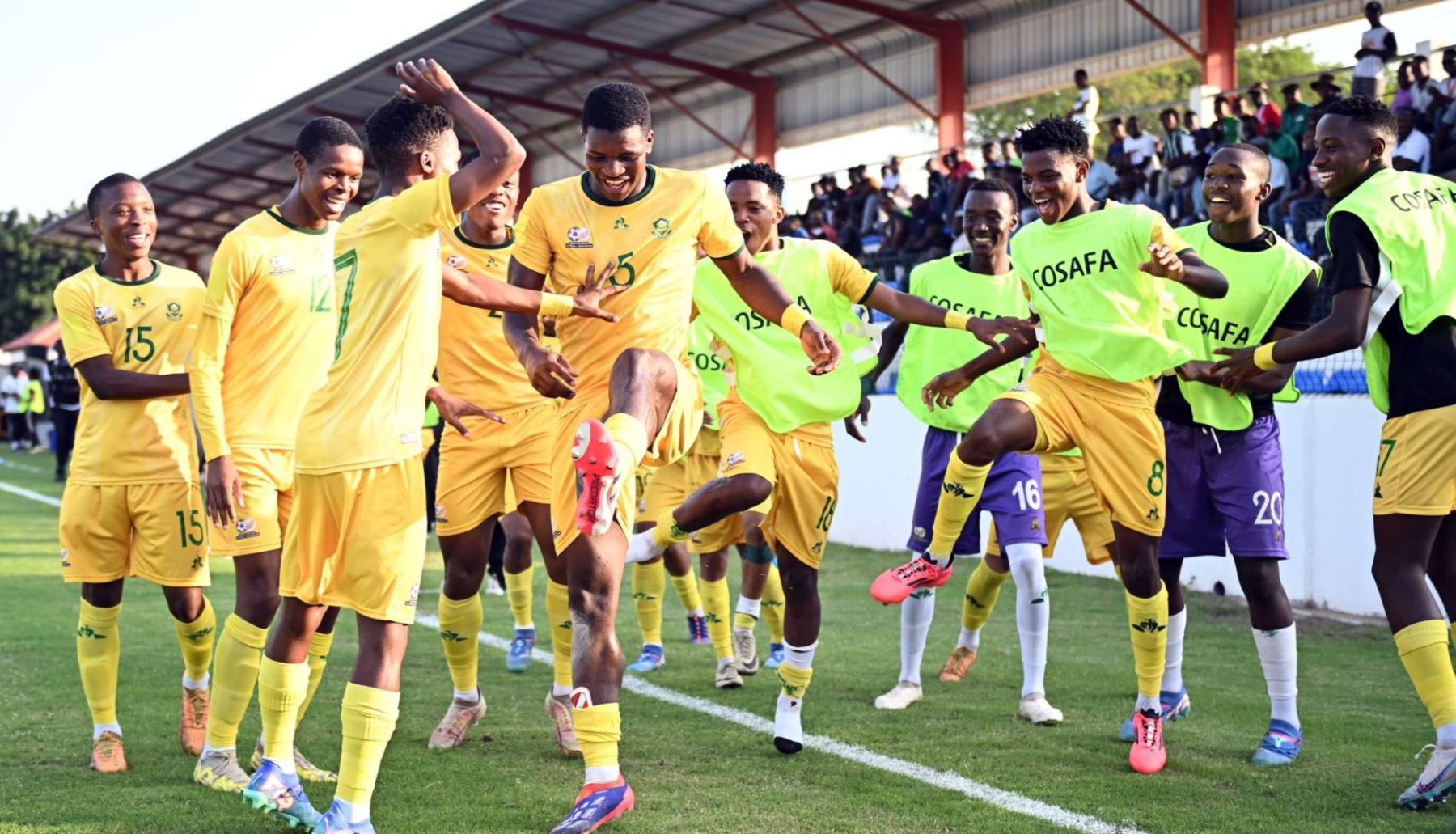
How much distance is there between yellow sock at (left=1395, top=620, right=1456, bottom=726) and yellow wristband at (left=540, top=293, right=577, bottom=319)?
3225 mm

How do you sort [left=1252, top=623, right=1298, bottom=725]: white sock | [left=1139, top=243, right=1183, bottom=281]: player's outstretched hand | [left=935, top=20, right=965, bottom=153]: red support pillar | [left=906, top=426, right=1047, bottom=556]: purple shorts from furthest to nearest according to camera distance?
[left=935, top=20, right=965, bottom=153]: red support pillar → [left=906, top=426, right=1047, bottom=556]: purple shorts → [left=1252, top=623, right=1298, bottom=725]: white sock → [left=1139, top=243, right=1183, bottom=281]: player's outstretched hand

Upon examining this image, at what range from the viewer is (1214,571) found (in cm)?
1153

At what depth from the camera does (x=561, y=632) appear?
22.1 ft

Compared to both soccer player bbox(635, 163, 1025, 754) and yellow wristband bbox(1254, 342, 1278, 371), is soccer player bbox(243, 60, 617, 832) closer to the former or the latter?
soccer player bbox(635, 163, 1025, 754)

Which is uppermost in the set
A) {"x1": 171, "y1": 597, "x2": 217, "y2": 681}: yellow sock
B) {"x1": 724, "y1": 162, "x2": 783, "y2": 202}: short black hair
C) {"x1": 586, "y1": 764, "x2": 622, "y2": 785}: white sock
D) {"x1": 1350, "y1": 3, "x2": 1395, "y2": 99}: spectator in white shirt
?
{"x1": 1350, "y1": 3, "x2": 1395, "y2": 99}: spectator in white shirt

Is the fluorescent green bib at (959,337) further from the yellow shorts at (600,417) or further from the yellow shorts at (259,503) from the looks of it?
the yellow shorts at (259,503)

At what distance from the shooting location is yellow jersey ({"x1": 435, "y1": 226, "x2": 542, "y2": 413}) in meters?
6.64

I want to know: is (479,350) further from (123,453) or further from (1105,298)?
(1105,298)

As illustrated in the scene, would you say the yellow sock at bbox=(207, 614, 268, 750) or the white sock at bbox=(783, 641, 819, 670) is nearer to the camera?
the yellow sock at bbox=(207, 614, 268, 750)

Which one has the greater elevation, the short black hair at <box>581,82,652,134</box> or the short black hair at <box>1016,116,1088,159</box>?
the short black hair at <box>1016,116,1088,159</box>

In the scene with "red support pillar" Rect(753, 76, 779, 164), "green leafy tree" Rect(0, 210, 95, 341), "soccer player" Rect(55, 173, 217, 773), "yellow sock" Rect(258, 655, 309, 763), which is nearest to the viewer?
"yellow sock" Rect(258, 655, 309, 763)

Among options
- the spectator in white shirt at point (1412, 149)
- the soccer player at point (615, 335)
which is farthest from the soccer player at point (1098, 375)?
the spectator in white shirt at point (1412, 149)

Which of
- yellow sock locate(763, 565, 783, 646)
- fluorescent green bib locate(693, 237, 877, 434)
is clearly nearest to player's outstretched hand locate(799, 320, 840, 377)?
fluorescent green bib locate(693, 237, 877, 434)

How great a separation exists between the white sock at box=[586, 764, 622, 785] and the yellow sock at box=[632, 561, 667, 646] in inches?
144
